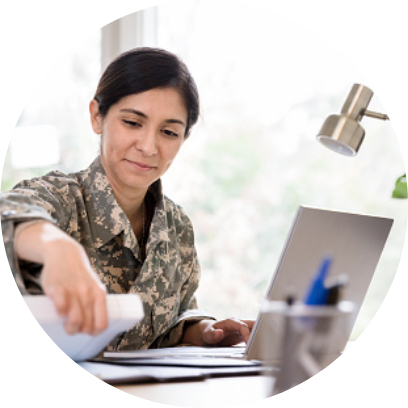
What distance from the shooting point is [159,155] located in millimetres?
1039

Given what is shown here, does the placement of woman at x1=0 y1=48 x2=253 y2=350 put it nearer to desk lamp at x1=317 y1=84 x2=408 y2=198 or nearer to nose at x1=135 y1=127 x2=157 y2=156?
nose at x1=135 y1=127 x2=157 y2=156

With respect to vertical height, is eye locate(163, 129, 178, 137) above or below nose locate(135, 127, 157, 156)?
above

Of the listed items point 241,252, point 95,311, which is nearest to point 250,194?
point 241,252

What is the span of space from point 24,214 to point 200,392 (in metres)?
0.30

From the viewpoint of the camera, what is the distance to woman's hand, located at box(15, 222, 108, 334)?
2.14 ft

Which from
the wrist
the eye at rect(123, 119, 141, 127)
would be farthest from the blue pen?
the eye at rect(123, 119, 141, 127)

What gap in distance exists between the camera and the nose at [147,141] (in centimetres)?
100

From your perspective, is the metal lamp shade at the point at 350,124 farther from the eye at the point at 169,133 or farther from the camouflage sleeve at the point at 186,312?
the camouflage sleeve at the point at 186,312

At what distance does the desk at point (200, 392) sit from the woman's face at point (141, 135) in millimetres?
369

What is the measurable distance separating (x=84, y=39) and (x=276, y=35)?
1.21ft

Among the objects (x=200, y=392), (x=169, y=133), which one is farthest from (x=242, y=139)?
(x=200, y=392)

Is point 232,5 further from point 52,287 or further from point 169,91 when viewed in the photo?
point 52,287

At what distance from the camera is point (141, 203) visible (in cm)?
110

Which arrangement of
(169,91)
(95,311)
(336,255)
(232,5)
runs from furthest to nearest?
(232,5) < (169,91) < (336,255) < (95,311)
